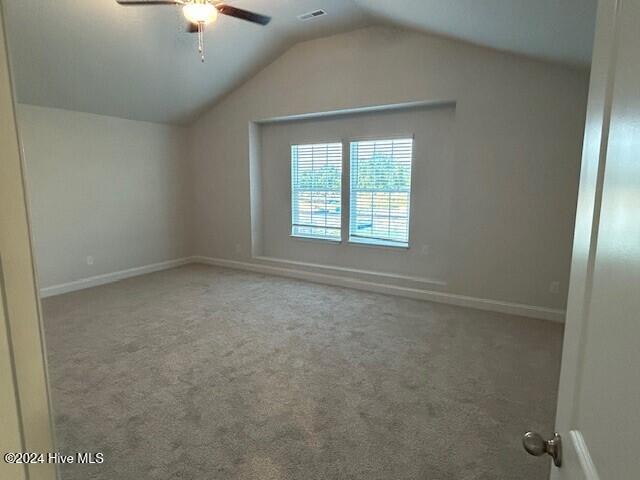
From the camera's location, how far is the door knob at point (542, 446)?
74 centimetres

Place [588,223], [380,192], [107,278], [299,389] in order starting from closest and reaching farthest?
[588,223] → [299,389] → [380,192] → [107,278]

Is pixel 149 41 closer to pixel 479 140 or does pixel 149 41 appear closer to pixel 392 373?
pixel 479 140

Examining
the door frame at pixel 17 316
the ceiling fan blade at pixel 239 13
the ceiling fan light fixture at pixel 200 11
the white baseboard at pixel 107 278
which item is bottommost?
the white baseboard at pixel 107 278

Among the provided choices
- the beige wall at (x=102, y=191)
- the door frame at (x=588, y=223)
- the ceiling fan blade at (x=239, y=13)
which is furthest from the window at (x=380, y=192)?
the door frame at (x=588, y=223)

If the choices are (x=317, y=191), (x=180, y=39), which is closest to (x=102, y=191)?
(x=180, y=39)

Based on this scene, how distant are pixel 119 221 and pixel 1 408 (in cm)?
529

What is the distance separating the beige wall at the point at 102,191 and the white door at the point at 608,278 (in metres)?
5.30

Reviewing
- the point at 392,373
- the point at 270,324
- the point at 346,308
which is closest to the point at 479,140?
the point at 346,308

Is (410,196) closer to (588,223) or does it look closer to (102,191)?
(588,223)

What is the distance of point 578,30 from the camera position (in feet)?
8.08

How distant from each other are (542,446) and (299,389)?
1.86 metres

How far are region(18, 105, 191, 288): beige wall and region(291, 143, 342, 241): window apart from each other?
2.15 m

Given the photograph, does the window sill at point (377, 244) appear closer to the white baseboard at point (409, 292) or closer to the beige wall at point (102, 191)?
the white baseboard at point (409, 292)

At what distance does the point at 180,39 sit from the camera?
4027 millimetres
